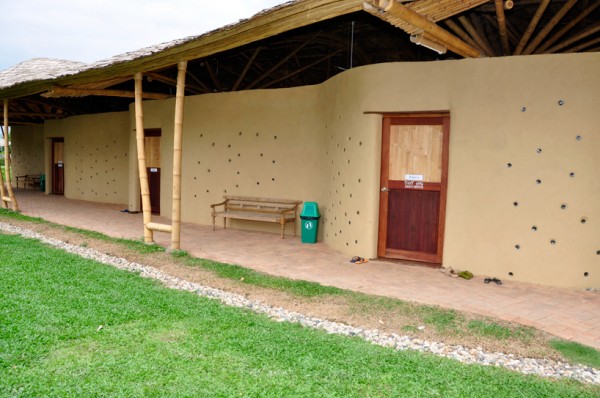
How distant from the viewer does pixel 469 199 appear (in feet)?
23.2

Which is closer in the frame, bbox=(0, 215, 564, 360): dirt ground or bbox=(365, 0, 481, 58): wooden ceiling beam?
bbox=(0, 215, 564, 360): dirt ground

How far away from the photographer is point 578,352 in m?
4.13

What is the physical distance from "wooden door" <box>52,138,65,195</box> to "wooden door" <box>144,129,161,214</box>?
7708 mm

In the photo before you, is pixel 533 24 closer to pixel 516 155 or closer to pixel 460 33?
pixel 460 33

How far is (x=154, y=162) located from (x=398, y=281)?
8.66 m

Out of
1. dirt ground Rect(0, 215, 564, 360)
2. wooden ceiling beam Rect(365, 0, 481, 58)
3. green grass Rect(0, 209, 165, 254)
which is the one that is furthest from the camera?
green grass Rect(0, 209, 165, 254)

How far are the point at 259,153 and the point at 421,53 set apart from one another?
176 inches

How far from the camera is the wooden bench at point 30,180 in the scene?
70.9 feet

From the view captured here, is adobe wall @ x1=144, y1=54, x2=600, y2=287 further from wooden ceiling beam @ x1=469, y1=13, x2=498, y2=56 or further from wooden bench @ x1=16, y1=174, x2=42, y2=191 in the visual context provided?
wooden bench @ x1=16, y1=174, x2=42, y2=191

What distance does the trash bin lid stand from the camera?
9.37 m

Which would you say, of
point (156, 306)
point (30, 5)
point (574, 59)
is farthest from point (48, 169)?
point (30, 5)

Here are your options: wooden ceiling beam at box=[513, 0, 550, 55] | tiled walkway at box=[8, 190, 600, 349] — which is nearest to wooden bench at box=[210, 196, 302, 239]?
tiled walkway at box=[8, 190, 600, 349]

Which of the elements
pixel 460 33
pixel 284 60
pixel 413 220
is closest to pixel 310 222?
pixel 413 220

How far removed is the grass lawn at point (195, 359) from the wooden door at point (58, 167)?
1525 cm
